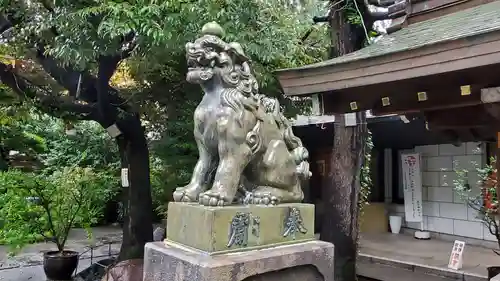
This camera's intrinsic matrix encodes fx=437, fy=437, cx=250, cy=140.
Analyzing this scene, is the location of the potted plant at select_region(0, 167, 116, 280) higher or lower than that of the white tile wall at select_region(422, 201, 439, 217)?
higher

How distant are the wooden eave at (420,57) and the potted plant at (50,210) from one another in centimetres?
422

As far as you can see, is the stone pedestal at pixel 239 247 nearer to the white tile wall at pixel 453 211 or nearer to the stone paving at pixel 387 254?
the stone paving at pixel 387 254

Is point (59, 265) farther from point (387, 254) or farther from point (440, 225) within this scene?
point (440, 225)

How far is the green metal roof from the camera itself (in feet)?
10.4

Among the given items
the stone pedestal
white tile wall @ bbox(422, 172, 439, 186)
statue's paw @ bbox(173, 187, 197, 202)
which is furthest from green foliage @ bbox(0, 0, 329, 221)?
white tile wall @ bbox(422, 172, 439, 186)

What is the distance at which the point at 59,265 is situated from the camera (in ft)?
20.3

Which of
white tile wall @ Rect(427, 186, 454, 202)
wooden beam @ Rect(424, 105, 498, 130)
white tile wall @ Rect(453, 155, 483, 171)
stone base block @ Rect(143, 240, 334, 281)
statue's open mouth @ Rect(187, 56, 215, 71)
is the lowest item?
white tile wall @ Rect(427, 186, 454, 202)

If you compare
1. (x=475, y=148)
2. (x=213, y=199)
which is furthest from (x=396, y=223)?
(x=213, y=199)

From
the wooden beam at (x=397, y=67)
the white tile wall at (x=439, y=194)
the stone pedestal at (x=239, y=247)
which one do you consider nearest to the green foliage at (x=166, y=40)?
the wooden beam at (x=397, y=67)

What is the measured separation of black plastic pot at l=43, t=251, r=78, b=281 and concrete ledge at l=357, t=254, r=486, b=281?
14.1 feet

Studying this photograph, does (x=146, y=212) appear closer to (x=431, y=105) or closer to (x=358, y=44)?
(x=358, y=44)

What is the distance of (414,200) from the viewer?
9.68 m

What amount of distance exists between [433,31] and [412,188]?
6542 millimetres

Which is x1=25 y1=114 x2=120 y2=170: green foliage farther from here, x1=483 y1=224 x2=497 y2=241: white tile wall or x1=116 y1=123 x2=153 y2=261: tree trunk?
x1=483 y1=224 x2=497 y2=241: white tile wall
